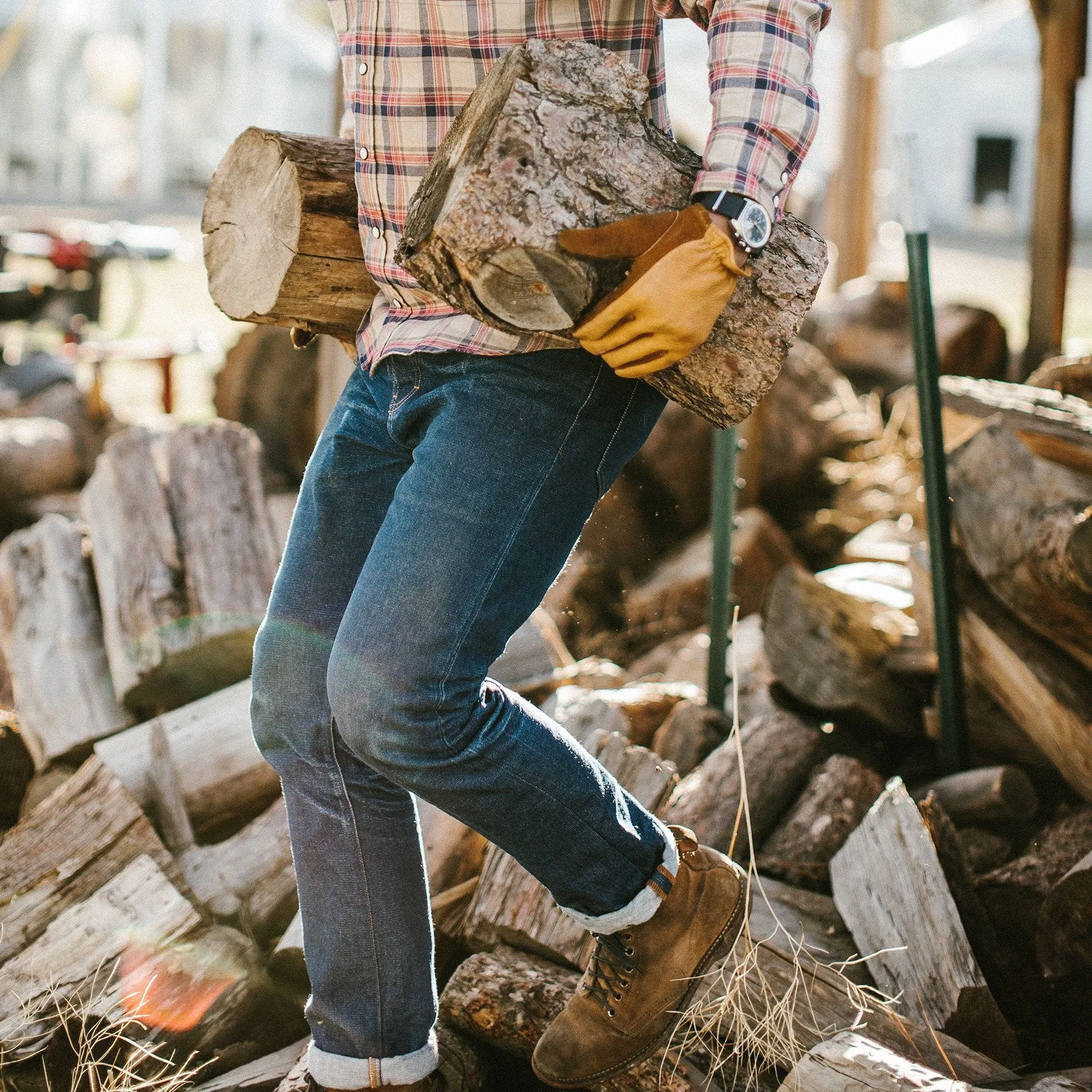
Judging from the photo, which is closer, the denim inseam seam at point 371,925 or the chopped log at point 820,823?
the denim inseam seam at point 371,925

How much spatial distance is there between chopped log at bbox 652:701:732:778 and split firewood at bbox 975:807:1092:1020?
0.76 meters

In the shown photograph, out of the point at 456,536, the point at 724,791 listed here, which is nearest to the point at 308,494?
the point at 456,536

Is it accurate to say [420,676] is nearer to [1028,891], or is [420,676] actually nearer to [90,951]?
[90,951]

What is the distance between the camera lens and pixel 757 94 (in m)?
1.52

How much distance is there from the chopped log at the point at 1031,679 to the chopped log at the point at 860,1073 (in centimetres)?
109

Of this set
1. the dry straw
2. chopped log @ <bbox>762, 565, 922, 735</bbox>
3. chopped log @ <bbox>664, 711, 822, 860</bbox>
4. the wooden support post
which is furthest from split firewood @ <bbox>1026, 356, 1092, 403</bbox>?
the wooden support post

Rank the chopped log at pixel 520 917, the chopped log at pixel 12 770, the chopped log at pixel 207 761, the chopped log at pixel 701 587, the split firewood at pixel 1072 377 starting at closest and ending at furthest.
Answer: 1. the chopped log at pixel 520 917
2. the chopped log at pixel 207 761
3. the chopped log at pixel 12 770
4. the split firewood at pixel 1072 377
5. the chopped log at pixel 701 587

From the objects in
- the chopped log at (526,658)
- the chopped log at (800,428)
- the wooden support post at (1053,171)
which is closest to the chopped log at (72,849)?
the chopped log at (526,658)

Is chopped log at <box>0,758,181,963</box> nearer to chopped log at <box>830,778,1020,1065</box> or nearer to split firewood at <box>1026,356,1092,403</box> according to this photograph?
chopped log at <box>830,778,1020,1065</box>

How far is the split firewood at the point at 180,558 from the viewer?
2916 mm

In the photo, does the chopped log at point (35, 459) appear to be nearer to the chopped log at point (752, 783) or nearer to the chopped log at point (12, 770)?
the chopped log at point (12, 770)

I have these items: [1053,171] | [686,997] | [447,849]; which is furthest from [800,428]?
[686,997]

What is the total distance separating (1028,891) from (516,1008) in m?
1.09

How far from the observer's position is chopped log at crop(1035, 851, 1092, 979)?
6.48ft
